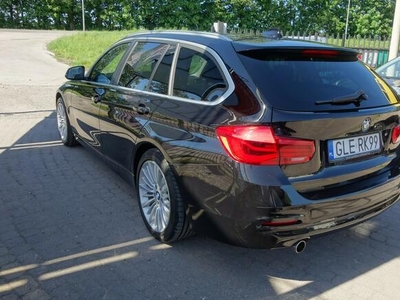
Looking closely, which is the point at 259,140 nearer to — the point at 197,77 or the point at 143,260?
the point at 197,77

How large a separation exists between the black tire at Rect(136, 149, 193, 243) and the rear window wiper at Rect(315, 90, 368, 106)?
127cm

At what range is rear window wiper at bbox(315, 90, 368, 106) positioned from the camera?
2.70 metres

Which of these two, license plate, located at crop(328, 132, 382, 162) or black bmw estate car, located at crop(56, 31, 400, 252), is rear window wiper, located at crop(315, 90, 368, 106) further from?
license plate, located at crop(328, 132, 382, 162)

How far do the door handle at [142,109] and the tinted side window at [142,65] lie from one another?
0.20m

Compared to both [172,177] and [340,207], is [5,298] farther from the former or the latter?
[340,207]

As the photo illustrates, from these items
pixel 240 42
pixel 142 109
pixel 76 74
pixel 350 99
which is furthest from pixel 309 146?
pixel 76 74

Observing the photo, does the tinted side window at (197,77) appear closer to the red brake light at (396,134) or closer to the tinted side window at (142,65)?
the tinted side window at (142,65)

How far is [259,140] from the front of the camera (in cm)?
245

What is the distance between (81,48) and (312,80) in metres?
17.8

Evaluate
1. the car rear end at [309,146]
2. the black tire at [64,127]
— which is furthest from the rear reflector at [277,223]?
the black tire at [64,127]

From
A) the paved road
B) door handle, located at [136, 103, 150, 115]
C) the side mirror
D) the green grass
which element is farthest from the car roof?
the green grass

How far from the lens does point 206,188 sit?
8.95 feet

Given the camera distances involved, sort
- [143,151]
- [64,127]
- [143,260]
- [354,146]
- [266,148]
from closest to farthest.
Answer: [266,148], [354,146], [143,260], [143,151], [64,127]

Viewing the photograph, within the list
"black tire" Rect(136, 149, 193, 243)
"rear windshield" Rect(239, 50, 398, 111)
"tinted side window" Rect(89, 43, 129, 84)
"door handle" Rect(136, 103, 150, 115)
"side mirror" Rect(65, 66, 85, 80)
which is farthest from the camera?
"side mirror" Rect(65, 66, 85, 80)
